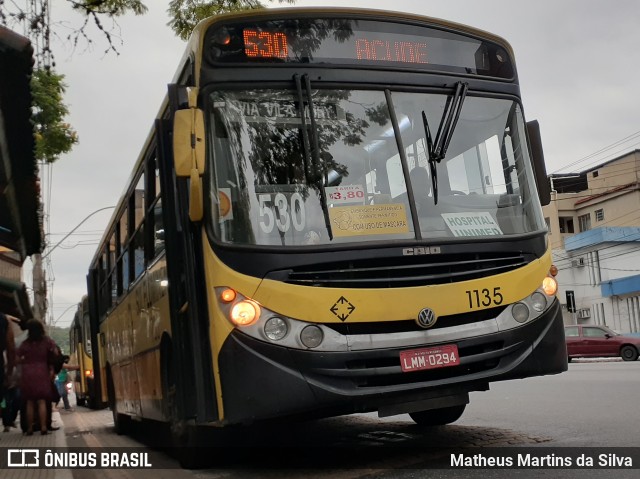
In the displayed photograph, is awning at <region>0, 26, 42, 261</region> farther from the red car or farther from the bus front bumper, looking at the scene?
the red car

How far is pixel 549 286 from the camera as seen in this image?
6.29m

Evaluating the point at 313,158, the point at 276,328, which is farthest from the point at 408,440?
the point at 313,158

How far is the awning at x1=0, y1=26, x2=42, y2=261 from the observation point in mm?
6863

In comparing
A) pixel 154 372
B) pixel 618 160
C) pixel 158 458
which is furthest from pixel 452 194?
pixel 618 160

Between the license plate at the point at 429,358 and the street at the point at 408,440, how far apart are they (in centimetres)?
78

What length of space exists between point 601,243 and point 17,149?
39.4 m

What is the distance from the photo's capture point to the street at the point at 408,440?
6.28 metres

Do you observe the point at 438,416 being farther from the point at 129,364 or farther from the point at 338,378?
the point at 129,364

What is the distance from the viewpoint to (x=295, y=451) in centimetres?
764

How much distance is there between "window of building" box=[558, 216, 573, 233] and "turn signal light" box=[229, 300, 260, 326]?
52.0 metres

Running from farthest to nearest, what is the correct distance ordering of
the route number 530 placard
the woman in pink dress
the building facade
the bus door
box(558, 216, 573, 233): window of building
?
box(558, 216, 573, 233): window of building → the building facade → the woman in pink dress → the bus door → the route number 530 placard

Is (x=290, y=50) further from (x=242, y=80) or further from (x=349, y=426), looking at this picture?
(x=349, y=426)

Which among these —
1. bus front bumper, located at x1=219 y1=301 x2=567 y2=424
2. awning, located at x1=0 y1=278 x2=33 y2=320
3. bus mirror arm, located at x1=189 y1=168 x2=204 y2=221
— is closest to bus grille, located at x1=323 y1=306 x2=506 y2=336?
bus front bumper, located at x1=219 y1=301 x2=567 y2=424

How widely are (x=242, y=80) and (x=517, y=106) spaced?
2.43 m
